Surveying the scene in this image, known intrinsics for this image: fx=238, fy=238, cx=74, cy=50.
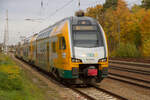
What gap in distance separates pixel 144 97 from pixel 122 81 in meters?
4.25

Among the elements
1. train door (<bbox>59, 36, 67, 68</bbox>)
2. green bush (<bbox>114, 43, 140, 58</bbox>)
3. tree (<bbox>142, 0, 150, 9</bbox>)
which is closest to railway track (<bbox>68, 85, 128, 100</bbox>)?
train door (<bbox>59, 36, 67, 68</bbox>)

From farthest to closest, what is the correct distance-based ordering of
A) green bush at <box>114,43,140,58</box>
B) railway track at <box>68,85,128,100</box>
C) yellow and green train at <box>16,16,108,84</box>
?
green bush at <box>114,43,140,58</box>, yellow and green train at <box>16,16,108,84</box>, railway track at <box>68,85,128,100</box>

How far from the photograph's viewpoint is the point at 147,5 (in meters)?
61.4

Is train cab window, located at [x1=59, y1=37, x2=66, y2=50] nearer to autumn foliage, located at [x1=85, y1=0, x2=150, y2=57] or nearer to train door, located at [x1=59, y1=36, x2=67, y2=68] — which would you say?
train door, located at [x1=59, y1=36, x2=67, y2=68]

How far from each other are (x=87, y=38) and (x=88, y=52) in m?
0.74

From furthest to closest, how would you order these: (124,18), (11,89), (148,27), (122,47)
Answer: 1. (124,18)
2. (148,27)
3. (122,47)
4. (11,89)

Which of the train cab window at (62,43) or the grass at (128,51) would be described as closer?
the train cab window at (62,43)

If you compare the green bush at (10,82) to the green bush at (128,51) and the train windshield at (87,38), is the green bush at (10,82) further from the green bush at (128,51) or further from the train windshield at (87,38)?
the green bush at (128,51)

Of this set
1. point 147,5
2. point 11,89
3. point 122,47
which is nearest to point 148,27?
point 122,47

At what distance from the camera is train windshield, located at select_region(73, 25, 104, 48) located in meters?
10.8

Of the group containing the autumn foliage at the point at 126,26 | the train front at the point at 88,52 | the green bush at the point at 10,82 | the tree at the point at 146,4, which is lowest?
the green bush at the point at 10,82

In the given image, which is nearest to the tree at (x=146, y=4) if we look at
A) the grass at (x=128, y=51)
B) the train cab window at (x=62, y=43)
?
the grass at (x=128, y=51)

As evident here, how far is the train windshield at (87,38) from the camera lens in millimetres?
10827

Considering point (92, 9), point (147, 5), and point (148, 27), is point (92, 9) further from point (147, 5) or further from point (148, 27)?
point (148, 27)
